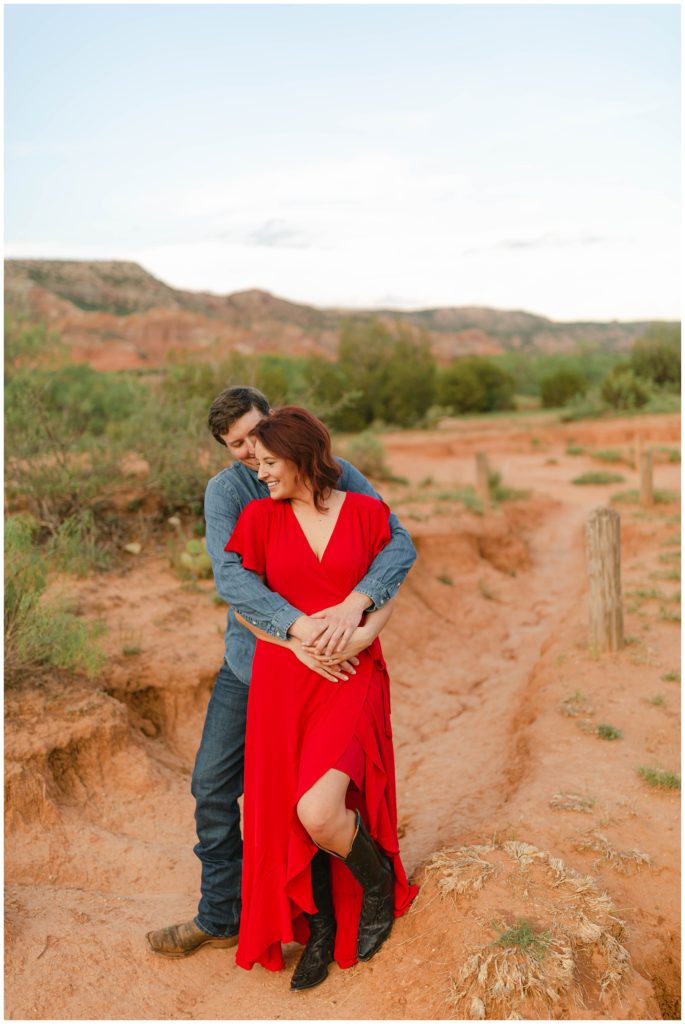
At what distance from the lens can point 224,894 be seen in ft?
11.9

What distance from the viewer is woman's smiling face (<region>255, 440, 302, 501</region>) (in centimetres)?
304

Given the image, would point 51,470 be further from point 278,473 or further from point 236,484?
point 278,473

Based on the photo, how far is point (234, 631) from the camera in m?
3.48

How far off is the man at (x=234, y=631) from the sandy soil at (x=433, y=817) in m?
0.26

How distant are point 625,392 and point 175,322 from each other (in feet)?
131

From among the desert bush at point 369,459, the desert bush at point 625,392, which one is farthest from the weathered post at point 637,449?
the desert bush at point 625,392

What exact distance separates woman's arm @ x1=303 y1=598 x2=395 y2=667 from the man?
0.01m

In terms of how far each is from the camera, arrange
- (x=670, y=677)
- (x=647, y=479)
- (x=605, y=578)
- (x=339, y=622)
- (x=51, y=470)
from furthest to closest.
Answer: (x=647, y=479) → (x=51, y=470) → (x=605, y=578) → (x=670, y=677) → (x=339, y=622)

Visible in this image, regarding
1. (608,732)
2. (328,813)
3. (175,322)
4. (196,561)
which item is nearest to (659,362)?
(196,561)

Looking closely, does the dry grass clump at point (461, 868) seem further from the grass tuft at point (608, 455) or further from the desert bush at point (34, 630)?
the grass tuft at point (608, 455)

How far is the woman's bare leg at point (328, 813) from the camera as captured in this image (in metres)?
2.94

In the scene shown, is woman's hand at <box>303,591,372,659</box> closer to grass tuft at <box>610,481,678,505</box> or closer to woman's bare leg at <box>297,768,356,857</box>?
woman's bare leg at <box>297,768,356,857</box>

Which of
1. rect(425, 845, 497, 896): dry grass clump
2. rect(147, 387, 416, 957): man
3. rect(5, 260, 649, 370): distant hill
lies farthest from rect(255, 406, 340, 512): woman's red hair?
rect(5, 260, 649, 370): distant hill

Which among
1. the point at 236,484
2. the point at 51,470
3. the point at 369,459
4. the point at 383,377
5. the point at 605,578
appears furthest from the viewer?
the point at 383,377
